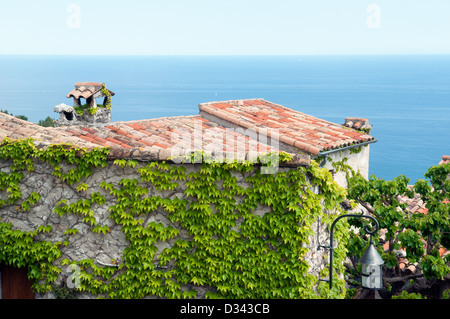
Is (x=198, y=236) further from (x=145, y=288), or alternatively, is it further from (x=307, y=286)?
(x=307, y=286)

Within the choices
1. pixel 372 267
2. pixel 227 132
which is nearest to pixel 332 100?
pixel 227 132

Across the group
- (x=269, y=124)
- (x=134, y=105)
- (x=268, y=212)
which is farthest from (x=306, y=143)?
(x=134, y=105)

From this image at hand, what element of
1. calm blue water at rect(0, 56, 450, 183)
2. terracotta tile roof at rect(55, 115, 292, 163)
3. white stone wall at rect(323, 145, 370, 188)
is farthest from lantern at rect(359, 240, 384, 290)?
calm blue water at rect(0, 56, 450, 183)

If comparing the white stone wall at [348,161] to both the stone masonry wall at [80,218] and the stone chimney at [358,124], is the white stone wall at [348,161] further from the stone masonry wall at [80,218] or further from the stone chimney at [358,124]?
the stone masonry wall at [80,218]

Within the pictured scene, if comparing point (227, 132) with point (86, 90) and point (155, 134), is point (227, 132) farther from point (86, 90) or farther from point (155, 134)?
point (86, 90)

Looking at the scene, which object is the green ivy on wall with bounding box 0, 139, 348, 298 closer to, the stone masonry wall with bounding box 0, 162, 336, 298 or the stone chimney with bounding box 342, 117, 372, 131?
the stone masonry wall with bounding box 0, 162, 336, 298

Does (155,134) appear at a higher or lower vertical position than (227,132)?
lower

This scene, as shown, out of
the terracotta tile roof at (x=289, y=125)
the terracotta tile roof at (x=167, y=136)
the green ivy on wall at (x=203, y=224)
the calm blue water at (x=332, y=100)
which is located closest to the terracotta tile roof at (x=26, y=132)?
the green ivy on wall at (x=203, y=224)
